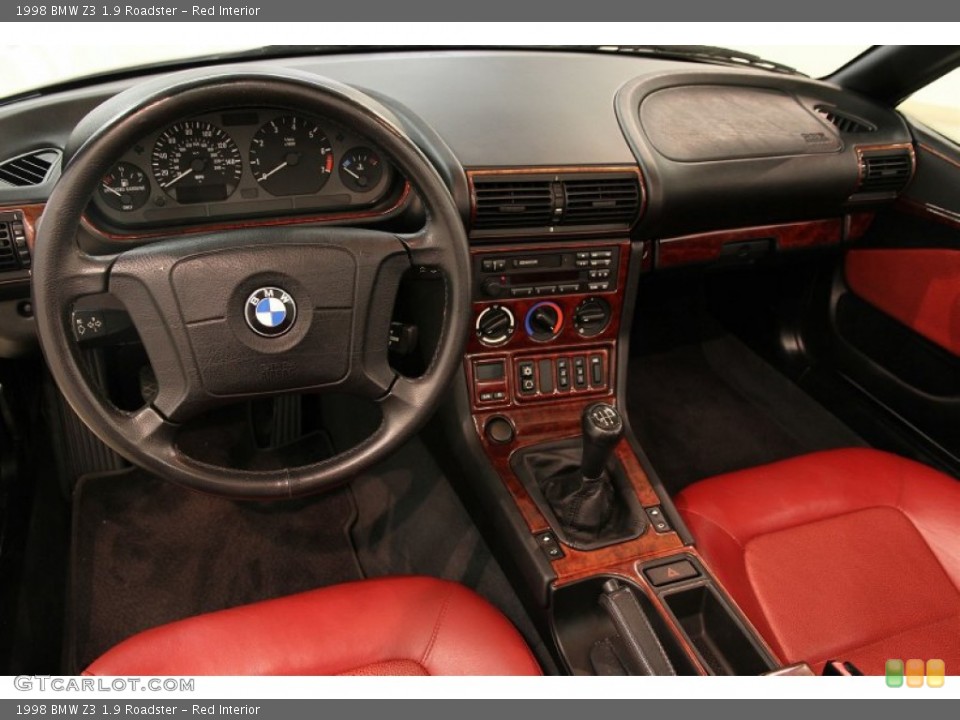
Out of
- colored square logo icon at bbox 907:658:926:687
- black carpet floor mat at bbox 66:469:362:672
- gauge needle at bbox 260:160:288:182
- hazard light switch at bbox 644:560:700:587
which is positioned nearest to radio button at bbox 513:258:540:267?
gauge needle at bbox 260:160:288:182

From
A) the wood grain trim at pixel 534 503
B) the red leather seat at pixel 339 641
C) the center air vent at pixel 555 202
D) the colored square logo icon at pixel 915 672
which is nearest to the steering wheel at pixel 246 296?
the red leather seat at pixel 339 641

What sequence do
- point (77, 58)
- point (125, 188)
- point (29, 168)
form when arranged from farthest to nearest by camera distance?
point (77, 58)
point (29, 168)
point (125, 188)

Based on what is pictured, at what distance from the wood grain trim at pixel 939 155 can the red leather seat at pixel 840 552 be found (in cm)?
79

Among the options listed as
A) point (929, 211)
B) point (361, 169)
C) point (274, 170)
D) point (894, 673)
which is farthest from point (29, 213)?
point (929, 211)

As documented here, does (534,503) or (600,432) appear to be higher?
(600,432)

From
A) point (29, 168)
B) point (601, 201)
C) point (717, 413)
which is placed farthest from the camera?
point (717, 413)

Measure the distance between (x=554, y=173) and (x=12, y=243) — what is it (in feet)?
3.26

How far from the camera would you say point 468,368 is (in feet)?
5.54

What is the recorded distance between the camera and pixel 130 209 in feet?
4.21

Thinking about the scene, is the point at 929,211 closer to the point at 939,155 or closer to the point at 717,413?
the point at 939,155

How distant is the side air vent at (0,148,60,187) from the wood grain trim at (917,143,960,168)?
2.01 metres

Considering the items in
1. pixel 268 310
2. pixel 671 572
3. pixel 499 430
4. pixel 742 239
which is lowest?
pixel 671 572

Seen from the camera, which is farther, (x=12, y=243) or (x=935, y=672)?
(x=12, y=243)

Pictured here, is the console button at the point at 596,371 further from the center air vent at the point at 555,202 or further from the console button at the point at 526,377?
the center air vent at the point at 555,202
